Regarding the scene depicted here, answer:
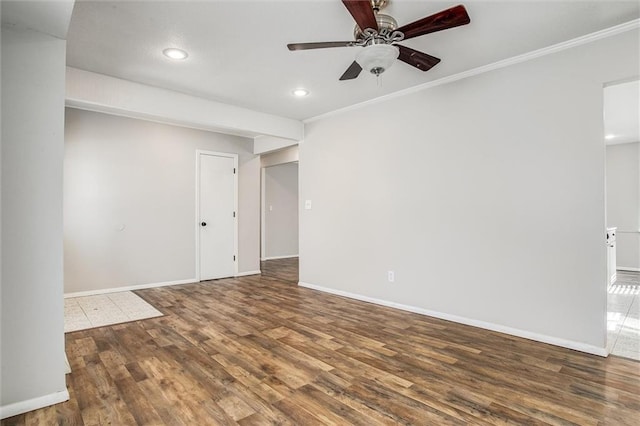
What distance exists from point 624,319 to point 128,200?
6.10 meters

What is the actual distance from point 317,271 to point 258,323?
1642mm

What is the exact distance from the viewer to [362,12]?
6.03 feet

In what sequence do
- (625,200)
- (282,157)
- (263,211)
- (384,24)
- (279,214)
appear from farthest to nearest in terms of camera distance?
1. (279,214)
2. (263,211)
3. (282,157)
4. (625,200)
5. (384,24)

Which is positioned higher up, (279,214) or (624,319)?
(279,214)

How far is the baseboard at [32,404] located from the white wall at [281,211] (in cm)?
610

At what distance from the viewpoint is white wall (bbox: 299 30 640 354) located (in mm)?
2629

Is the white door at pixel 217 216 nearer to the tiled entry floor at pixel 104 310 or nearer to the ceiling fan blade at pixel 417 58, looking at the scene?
the tiled entry floor at pixel 104 310

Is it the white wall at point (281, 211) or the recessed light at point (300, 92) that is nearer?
the recessed light at point (300, 92)

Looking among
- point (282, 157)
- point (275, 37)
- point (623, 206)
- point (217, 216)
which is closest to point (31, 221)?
point (275, 37)

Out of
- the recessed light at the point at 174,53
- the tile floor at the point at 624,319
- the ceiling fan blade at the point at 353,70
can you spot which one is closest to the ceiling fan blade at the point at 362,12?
the ceiling fan blade at the point at 353,70

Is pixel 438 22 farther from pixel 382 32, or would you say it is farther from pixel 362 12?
pixel 362 12

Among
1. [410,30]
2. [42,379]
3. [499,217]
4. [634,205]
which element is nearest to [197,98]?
[410,30]

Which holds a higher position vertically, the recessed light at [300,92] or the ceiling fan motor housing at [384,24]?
the recessed light at [300,92]

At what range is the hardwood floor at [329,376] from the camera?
6.05 ft
